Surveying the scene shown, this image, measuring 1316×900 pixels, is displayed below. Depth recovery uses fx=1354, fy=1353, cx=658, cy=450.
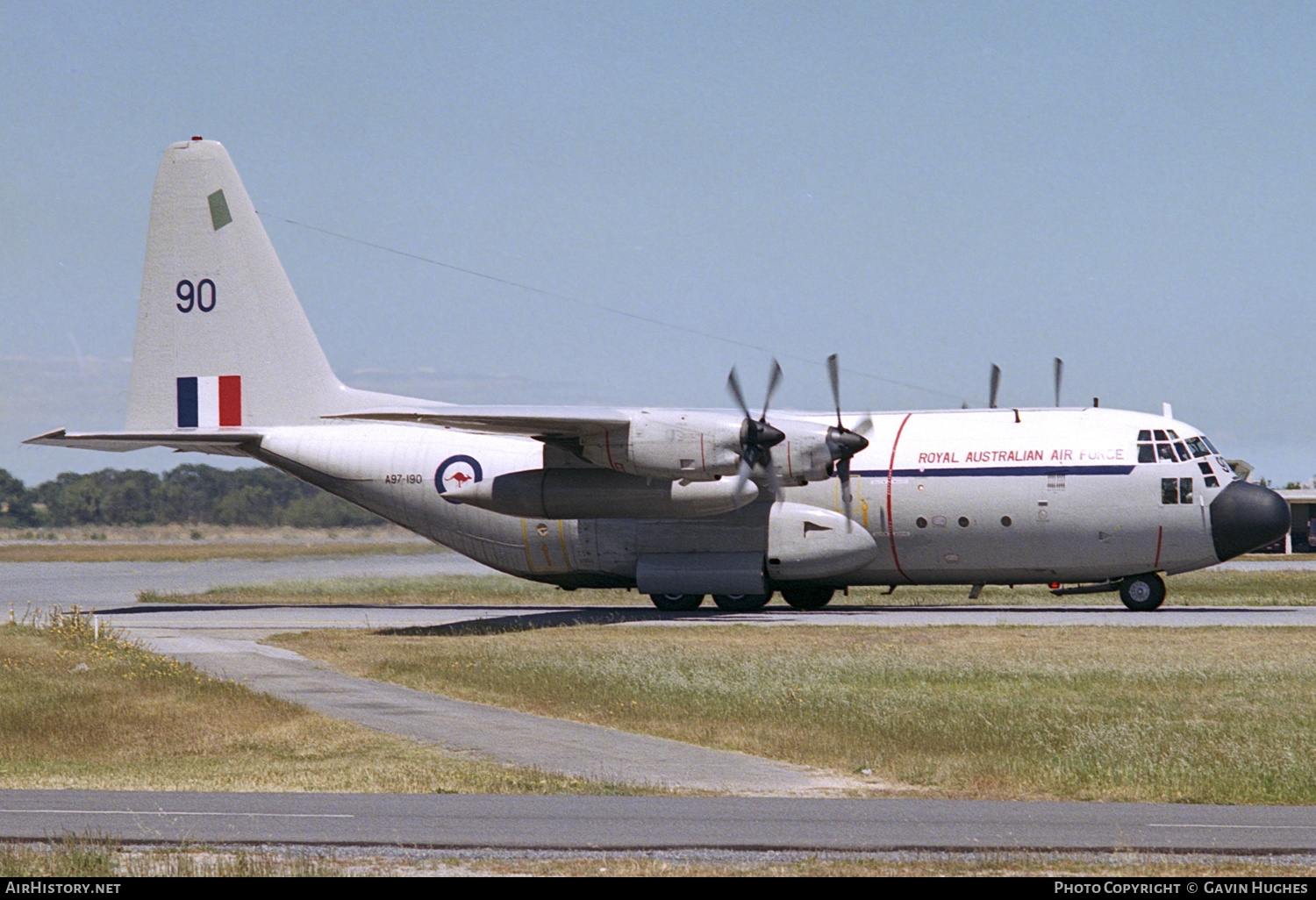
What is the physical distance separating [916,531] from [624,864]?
22783 mm

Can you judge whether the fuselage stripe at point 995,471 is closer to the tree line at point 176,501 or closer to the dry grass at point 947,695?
the dry grass at point 947,695

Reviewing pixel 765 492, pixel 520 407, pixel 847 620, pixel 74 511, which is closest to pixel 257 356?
pixel 520 407

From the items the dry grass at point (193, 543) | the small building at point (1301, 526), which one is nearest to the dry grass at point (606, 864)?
the dry grass at point (193, 543)

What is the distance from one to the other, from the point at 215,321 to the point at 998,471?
2083cm

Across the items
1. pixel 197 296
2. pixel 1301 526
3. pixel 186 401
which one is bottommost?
pixel 1301 526

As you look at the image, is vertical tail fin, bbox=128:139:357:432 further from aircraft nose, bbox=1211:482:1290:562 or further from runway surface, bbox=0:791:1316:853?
runway surface, bbox=0:791:1316:853

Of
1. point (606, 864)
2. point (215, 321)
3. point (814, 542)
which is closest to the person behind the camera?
point (606, 864)

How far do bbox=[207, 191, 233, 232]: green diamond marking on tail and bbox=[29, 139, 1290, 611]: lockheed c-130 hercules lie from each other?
0.06 metres

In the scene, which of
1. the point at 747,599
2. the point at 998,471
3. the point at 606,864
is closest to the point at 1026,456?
the point at 998,471

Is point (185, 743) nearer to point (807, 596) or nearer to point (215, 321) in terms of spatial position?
point (807, 596)

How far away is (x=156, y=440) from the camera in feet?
112

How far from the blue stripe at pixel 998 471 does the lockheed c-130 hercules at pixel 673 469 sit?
44 mm

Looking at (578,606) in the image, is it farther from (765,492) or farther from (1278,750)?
(1278,750)

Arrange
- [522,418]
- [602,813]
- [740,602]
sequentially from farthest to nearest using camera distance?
[740,602]
[522,418]
[602,813]
